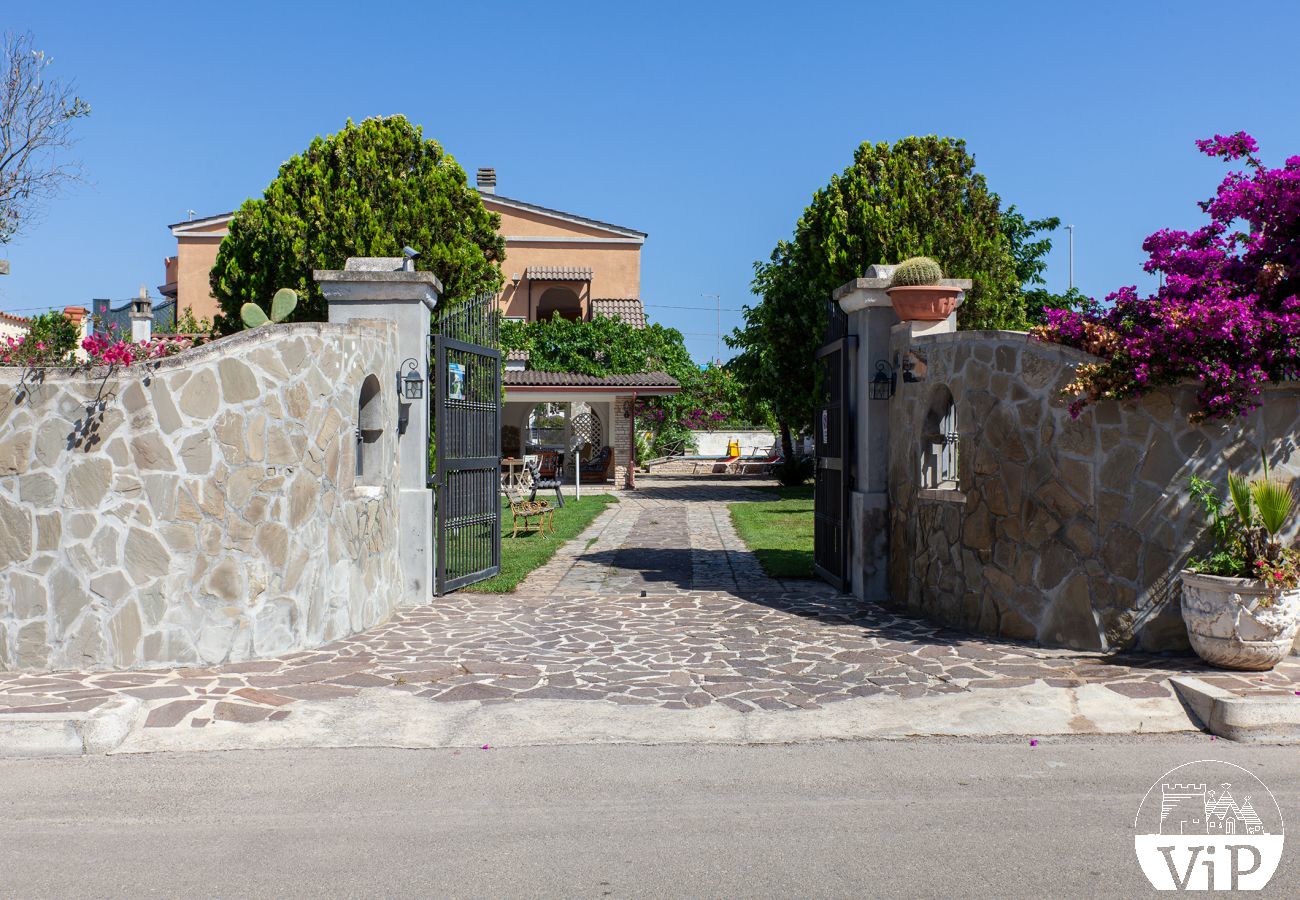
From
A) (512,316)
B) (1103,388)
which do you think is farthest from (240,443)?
(512,316)

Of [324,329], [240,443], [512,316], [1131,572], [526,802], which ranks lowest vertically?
[526,802]

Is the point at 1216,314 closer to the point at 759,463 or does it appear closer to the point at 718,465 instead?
the point at 718,465

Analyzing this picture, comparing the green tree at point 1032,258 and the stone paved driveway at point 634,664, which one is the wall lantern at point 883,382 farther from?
the green tree at point 1032,258

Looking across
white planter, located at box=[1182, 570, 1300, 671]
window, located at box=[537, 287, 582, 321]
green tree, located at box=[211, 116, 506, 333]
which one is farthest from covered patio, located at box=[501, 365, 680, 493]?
white planter, located at box=[1182, 570, 1300, 671]

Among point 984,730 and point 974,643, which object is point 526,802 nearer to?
point 984,730

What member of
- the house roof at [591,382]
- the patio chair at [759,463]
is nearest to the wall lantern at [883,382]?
the house roof at [591,382]

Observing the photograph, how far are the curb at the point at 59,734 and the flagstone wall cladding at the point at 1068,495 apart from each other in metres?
6.29

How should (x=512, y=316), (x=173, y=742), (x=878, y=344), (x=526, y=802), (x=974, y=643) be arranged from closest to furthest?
(x=526, y=802), (x=173, y=742), (x=974, y=643), (x=878, y=344), (x=512, y=316)

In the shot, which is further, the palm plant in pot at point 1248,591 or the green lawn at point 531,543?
the green lawn at point 531,543

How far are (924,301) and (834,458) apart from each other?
6.90 feet

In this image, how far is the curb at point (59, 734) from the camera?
5.56 meters

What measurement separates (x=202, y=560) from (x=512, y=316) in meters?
31.4

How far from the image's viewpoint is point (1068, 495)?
7.73 meters

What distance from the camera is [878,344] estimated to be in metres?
10.0
